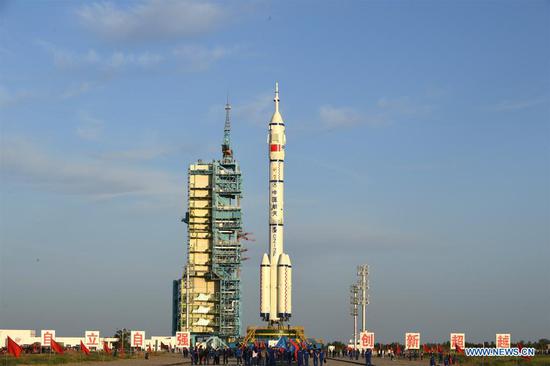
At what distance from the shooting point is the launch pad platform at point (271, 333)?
91750 mm

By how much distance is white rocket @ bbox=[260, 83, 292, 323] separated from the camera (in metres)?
91.0

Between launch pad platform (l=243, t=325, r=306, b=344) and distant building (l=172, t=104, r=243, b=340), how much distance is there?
851 inches

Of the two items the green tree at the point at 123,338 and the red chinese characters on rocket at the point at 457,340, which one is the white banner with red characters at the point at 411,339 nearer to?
the red chinese characters on rocket at the point at 457,340

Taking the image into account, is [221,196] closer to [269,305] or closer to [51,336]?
[269,305]

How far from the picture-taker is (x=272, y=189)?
300 feet

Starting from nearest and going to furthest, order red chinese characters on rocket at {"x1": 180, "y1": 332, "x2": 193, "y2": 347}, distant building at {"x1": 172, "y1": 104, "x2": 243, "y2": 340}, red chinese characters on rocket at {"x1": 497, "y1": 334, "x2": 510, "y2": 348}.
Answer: red chinese characters on rocket at {"x1": 497, "y1": 334, "x2": 510, "y2": 348}
red chinese characters on rocket at {"x1": 180, "y1": 332, "x2": 193, "y2": 347}
distant building at {"x1": 172, "y1": 104, "x2": 243, "y2": 340}

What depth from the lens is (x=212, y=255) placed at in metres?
116

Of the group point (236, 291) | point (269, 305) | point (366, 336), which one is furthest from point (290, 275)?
point (236, 291)

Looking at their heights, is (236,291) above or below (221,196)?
below

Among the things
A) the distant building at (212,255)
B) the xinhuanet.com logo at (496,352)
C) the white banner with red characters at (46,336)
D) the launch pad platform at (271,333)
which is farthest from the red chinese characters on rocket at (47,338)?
the distant building at (212,255)

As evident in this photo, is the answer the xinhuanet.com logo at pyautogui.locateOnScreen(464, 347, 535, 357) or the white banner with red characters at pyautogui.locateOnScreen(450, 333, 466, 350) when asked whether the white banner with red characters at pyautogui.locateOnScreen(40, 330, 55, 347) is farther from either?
the xinhuanet.com logo at pyautogui.locateOnScreen(464, 347, 535, 357)

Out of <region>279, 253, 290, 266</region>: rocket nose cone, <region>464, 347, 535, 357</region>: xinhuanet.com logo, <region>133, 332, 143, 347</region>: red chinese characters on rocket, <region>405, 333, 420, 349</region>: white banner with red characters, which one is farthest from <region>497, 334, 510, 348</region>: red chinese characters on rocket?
<region>133, 332, 143, 347</region>: red chinese characters on rocket

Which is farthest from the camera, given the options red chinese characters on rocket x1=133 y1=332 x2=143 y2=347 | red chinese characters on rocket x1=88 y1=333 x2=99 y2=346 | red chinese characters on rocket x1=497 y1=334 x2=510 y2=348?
red chinese characters on rocket x1=133 y1=332 x2=143 y2=347

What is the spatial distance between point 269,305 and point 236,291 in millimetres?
23685
